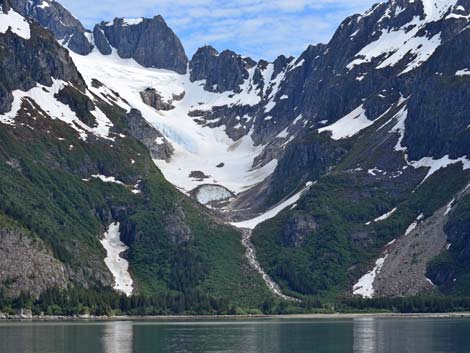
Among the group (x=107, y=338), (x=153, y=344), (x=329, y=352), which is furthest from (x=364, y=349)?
(x=107, y=338)

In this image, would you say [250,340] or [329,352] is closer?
[329,352]

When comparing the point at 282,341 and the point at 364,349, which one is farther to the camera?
the point at 282,341

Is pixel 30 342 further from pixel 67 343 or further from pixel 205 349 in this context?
pixel 205 349

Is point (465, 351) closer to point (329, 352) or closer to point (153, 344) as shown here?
point (329, 352)

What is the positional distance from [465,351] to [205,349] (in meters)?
39.7

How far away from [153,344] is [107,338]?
13332 millimetres

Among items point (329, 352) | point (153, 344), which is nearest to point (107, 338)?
point (153, 344)

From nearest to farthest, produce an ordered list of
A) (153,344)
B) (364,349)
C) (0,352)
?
(0,352) < (364,349) < (153,344)

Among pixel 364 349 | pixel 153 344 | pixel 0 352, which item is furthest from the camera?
pixel 153 344

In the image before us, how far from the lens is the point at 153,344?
18775 centimetres

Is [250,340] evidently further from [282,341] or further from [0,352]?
[0,352]

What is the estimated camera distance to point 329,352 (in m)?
172

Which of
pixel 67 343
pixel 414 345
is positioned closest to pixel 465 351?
pixel 414 345

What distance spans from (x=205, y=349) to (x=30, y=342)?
94.7 feet
